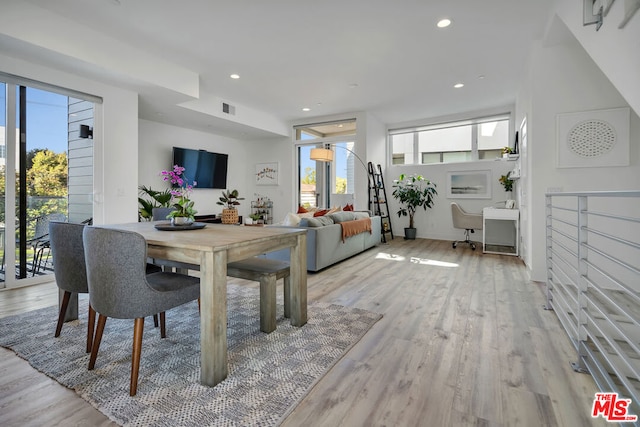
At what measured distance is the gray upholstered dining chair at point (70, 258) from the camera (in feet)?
6.40

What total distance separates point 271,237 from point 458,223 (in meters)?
4.92

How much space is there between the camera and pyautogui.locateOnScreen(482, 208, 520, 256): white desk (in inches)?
204

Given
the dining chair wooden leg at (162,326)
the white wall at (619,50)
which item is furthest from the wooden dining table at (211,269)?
the white wall at (619,50)

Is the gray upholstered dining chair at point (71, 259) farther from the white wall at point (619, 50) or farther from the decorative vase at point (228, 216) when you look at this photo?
the decorative vase at point (228, 216)

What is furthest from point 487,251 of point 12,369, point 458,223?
point 12,369

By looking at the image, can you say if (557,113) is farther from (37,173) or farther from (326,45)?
(37,173)

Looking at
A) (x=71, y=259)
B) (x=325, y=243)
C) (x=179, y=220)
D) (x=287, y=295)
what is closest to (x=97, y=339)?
(x=71, y=259)

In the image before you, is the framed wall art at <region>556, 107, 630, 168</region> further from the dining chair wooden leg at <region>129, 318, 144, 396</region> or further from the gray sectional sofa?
the dining chair wooden leg at <region>129, 318, 144, 396</region>

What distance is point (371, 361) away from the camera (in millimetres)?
1901

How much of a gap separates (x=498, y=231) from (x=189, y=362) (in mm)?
6335

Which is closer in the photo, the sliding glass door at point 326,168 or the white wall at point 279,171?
→ the sliding glass door at point 326,168

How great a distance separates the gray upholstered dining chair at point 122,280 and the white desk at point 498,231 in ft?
17.2

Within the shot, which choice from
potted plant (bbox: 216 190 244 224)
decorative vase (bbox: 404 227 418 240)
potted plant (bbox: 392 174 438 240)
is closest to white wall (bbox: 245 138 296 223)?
potted plant (bbox: 216 190 244 224)

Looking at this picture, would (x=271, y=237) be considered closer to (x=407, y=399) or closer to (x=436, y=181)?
(x=407, y=399)
